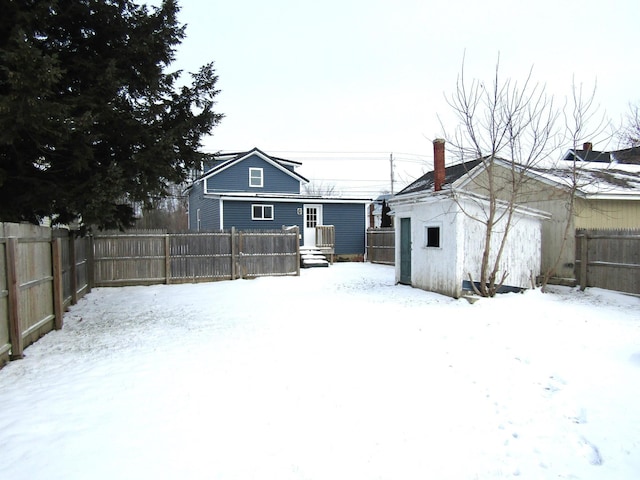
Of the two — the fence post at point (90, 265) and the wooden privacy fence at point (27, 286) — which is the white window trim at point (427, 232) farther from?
the fence post at point (90, 265)

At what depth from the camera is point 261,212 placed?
2261cm

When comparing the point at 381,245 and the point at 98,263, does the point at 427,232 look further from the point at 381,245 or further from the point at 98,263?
the point at 98,263

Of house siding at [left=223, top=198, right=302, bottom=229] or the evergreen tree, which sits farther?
house siding at [left=223, top=198, right=302, bottom=229]

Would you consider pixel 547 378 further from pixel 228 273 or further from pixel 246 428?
pixel 228 273

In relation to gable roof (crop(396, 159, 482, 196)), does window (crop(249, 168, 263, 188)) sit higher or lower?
higher

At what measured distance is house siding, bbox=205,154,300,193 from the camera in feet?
80.6

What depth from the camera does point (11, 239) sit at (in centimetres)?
556

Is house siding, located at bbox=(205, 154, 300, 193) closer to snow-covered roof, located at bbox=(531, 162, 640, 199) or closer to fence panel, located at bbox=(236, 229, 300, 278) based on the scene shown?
fence panel, located at bbox=(236, 229, 300, 278)

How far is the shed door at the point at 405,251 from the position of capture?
12773 mm

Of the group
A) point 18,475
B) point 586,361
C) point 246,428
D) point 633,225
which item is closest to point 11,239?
point 18,475

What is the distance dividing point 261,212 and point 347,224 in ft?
16.0

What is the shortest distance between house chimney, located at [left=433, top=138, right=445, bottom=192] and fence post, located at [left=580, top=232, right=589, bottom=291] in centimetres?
409

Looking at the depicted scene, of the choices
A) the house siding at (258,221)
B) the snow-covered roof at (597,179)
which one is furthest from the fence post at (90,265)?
the snow-covered roof at (597,179)

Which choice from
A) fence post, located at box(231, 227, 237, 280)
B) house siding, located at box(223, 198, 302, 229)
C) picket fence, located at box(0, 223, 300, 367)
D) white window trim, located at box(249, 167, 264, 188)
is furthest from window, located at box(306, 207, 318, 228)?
fence post, located at box(231, 227, 237, 280)
